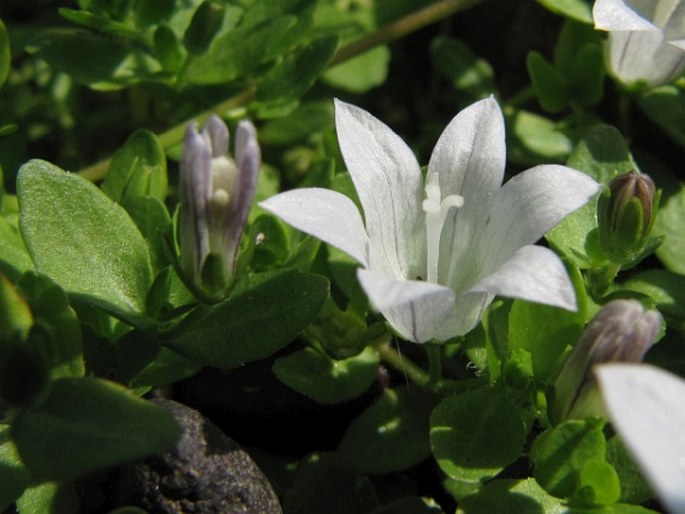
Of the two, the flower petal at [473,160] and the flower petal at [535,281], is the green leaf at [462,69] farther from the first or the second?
the flower petal at [535,281]

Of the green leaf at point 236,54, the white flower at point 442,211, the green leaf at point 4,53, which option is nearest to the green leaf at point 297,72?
the green leaf at point 236,54

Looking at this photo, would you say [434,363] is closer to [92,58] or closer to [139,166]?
[139,166]

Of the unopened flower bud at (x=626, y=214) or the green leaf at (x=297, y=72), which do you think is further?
the green leaf at (x=297, y=72)

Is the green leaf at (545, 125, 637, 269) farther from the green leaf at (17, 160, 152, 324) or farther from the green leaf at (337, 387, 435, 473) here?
the green leaf at (17, 160, 152, 324)

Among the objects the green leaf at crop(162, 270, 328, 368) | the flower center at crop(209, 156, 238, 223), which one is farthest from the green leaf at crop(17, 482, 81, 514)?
the flower center at crop(209, 156, 238, 223)

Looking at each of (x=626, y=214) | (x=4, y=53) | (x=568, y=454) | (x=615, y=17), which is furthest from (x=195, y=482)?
(x=615, y=17)

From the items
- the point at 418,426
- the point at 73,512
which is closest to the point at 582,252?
the point at 418,426

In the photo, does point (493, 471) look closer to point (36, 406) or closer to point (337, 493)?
point (337, 493)
